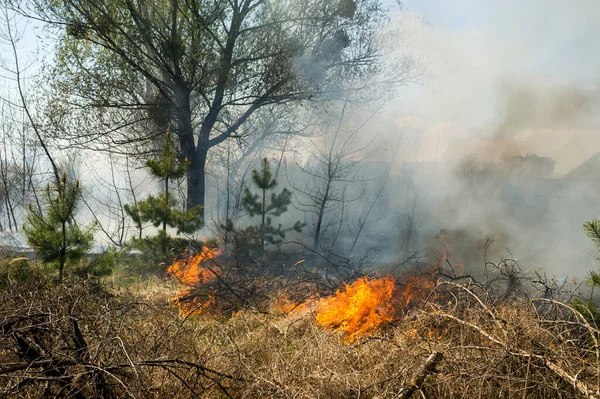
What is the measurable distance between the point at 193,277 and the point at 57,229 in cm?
226

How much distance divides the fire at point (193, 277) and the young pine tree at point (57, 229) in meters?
1.69

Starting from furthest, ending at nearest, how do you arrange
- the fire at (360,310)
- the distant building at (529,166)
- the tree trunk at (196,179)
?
the distant building at (529,166), the tree trunk at (196,179), the fire at (360,310)

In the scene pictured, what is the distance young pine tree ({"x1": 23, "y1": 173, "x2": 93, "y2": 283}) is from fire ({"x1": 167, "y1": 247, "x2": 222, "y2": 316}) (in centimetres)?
169

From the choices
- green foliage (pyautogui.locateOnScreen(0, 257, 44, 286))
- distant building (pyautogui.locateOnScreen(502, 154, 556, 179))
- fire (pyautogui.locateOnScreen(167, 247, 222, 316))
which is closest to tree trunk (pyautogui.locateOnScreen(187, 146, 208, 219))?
fire (pyautogui.locateOnScreen(167, 247, 222, 316))

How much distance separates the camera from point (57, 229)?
638 cm

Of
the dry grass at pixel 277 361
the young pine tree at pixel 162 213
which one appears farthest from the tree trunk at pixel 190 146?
the dry grass at pixel 277 361

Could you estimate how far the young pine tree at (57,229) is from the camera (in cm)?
614

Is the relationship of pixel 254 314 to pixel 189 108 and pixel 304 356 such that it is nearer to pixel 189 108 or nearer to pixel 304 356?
pixel 304 356

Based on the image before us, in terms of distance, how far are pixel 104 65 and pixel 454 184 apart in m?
12.8

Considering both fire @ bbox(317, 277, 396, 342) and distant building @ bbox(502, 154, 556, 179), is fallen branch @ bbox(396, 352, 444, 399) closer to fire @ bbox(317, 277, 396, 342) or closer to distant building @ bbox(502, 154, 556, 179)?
fire @ bbox(317, 277, 396, 342)

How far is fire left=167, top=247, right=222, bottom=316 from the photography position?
6.05 metres

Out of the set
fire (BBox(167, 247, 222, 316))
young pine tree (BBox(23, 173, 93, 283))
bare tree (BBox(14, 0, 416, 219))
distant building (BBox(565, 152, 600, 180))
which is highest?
bare tree (BBox(14, 0, 416, 219))

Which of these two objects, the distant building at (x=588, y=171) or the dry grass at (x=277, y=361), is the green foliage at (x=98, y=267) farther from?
the distant building at (x=588, y=171)

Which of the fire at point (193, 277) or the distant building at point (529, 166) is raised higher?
the distant building at point (529, 166)
